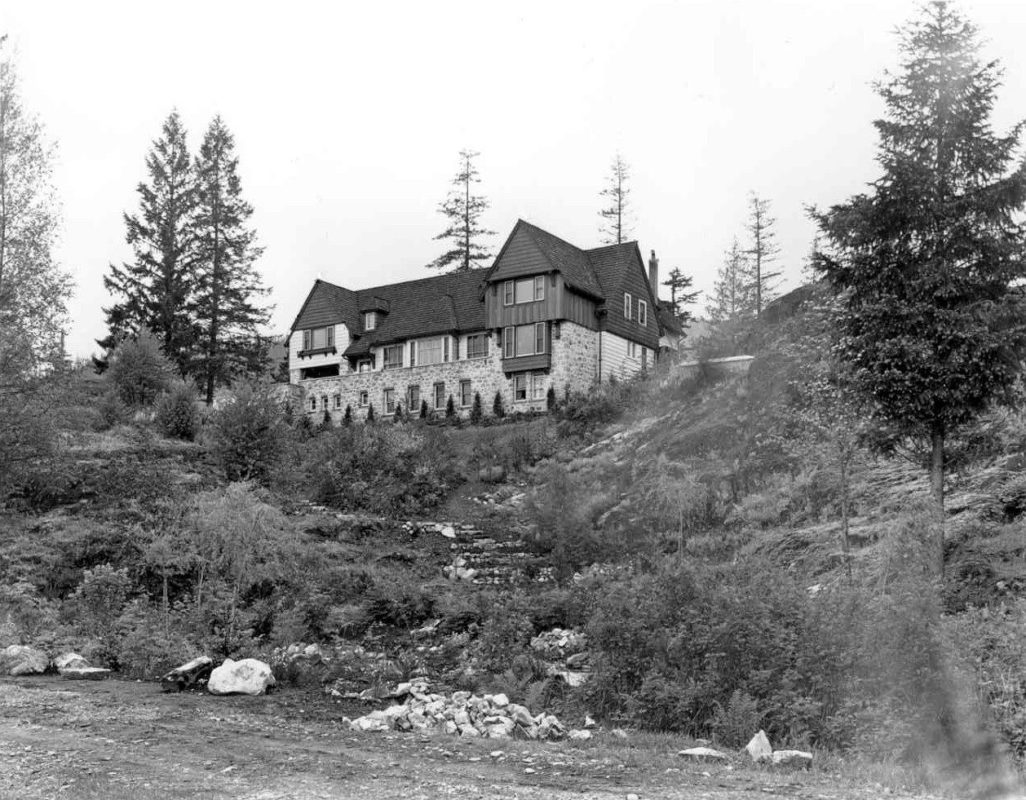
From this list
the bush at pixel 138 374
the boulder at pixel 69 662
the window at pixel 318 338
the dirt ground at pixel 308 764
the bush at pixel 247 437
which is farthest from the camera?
the window at pixel 318 338

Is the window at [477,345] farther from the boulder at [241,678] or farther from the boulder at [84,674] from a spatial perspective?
the boulder at [241,678]

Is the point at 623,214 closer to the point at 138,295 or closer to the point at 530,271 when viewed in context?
the point at 530,271

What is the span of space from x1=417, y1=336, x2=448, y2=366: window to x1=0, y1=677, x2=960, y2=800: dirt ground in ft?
108

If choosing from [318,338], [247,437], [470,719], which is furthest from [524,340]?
[470,719]

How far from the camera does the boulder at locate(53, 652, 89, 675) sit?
12.6 meters

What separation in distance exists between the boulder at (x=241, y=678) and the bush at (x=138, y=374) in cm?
2527

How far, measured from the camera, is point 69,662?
1270cm

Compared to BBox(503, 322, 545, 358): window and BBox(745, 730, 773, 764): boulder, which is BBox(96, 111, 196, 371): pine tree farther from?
BBox(745, 730, 773, 764): boulder

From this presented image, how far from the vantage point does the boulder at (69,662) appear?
1260 cm

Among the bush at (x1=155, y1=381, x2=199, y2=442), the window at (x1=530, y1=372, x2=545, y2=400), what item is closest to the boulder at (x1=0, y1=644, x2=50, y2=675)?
the bush at (x1=155, y1=381, x2=199, y2=442)

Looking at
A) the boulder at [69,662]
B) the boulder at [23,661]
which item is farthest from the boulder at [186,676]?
the boulder at [23,661]

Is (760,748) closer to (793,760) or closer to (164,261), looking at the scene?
(793,760)

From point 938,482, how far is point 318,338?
1499 inches

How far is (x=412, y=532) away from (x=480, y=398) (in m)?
18.3
